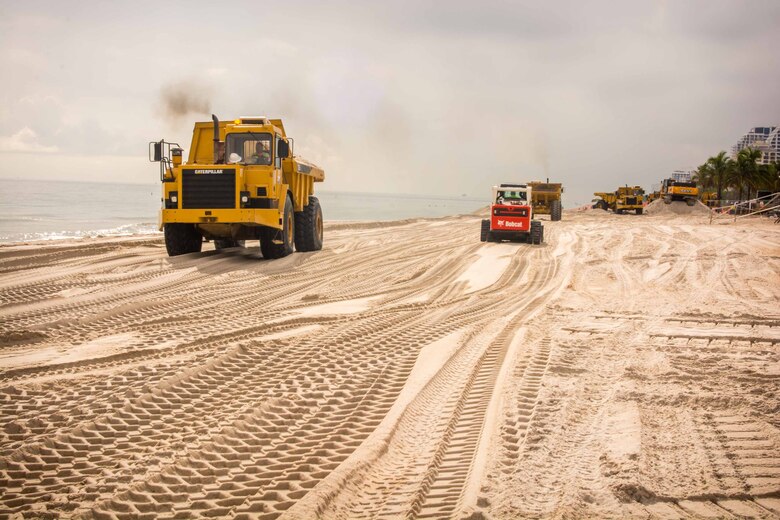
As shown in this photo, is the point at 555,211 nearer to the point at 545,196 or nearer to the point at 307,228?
the point at 545,196

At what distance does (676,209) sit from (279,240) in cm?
3864

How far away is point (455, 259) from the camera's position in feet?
47.5

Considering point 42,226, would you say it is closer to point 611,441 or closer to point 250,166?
point 250,166

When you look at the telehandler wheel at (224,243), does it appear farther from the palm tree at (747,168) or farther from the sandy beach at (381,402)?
the palm tree at (747,168)

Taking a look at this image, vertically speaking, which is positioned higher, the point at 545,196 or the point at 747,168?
the point at 747,168

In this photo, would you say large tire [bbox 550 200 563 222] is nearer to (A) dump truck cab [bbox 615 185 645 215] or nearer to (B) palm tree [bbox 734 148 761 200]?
(A) dump truck cab [bbox 615 185 645 215]

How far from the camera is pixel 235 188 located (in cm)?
1251

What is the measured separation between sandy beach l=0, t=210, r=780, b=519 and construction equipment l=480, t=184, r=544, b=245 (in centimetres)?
888

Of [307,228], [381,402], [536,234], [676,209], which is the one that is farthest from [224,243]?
[676,209]

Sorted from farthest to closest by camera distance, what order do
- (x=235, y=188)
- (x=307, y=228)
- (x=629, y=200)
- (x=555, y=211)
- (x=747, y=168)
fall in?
1. (x=747, y=168)
2. (x=629, y=200)
3. (x=555, y=211)
4. (x=307, y=228)
5. (x=235, y=188)

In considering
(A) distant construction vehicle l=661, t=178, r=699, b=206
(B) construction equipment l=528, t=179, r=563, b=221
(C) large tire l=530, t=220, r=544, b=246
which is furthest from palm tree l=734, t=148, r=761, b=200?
(C) large tire l=530, t=220, r=544, b=246

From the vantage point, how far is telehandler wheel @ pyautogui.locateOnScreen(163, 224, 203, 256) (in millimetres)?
13305

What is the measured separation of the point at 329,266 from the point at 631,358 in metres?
7.93

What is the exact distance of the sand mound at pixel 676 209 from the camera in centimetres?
4325
